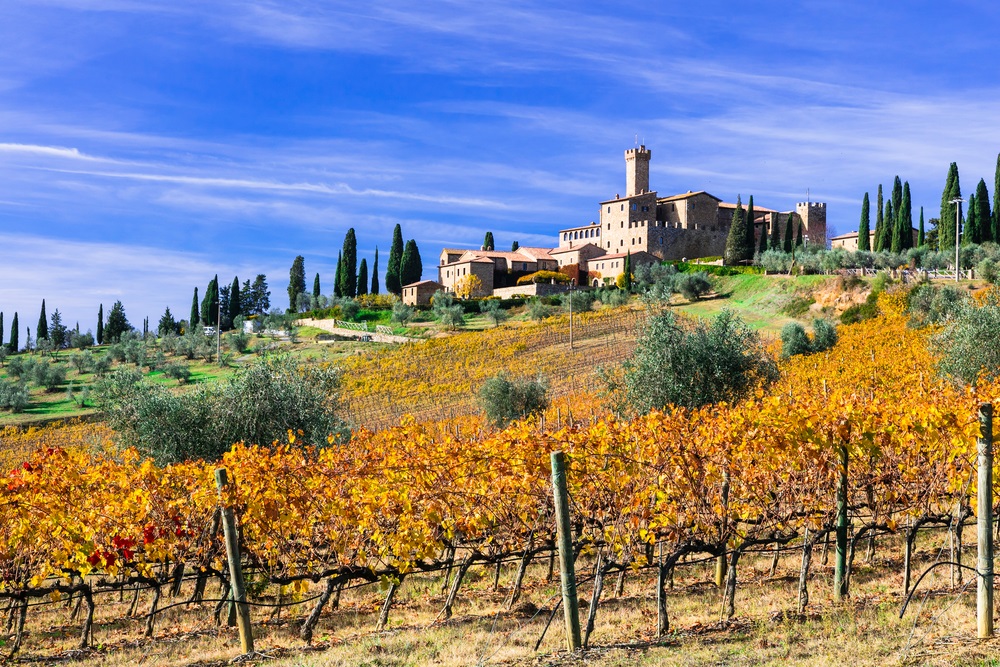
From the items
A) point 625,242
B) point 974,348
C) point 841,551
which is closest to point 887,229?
point 625,242

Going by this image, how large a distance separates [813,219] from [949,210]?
31.0 metres

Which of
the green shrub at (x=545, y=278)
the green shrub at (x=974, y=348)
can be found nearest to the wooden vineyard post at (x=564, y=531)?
the green shrub at (x=974, y=348)

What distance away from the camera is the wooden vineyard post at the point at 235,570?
7562 millimetres

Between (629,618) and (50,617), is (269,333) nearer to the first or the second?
(50,617)

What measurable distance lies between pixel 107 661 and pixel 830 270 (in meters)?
58.0

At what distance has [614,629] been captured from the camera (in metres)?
7.75

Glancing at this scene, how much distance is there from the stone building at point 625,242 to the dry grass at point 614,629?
66187 millimetres

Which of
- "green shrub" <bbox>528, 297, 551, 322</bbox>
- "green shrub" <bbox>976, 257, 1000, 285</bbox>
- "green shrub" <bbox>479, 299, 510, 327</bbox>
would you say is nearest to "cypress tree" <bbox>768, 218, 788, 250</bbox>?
"green shrub" <bbox>528, 297, 551, 322</bbox>

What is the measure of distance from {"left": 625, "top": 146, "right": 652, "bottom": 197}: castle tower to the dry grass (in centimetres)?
8075

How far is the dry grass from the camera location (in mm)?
6488

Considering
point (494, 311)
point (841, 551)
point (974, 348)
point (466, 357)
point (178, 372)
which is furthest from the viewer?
point (494, 311)

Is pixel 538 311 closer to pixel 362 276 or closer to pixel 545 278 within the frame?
pixel 545 278

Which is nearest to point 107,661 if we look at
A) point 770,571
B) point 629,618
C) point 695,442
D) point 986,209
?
point 629,618

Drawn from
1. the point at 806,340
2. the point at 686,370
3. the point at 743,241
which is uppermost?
the point at 743,241
